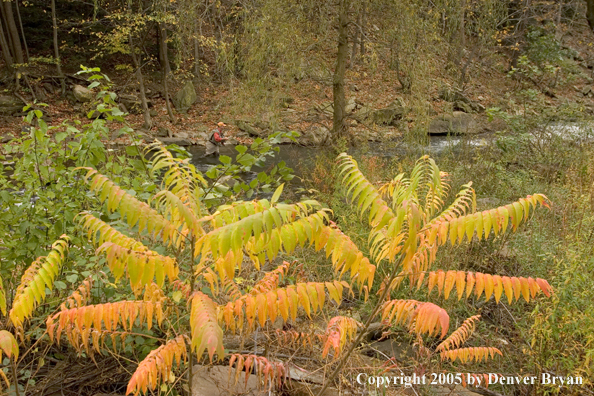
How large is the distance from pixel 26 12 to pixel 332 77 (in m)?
20.6

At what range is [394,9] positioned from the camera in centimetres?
793

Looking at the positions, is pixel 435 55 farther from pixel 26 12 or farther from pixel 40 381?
pixel 26 12

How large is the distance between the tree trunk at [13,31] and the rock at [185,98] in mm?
7078

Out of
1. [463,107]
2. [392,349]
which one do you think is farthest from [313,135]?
[463,107]

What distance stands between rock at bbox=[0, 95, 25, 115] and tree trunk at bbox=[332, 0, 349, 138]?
15429 mm

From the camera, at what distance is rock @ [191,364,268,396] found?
279 centimetres

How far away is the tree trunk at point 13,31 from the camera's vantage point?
63.2 feet

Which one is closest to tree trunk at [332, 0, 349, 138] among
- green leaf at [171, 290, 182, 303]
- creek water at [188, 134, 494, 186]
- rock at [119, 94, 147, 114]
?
creek water at [188, 134, 494, 186]

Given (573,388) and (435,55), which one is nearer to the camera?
(573,388)

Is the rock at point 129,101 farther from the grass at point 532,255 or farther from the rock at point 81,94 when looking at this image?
the grass at point 532,255

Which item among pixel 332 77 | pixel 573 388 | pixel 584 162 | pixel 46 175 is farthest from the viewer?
pixel 332 77

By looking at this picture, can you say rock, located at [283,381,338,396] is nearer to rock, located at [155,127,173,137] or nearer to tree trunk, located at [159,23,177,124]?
rock, located at [155,127,173,137]

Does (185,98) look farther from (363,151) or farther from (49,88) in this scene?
(363,151)

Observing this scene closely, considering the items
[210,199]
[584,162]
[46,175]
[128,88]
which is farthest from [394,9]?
[128,88]
